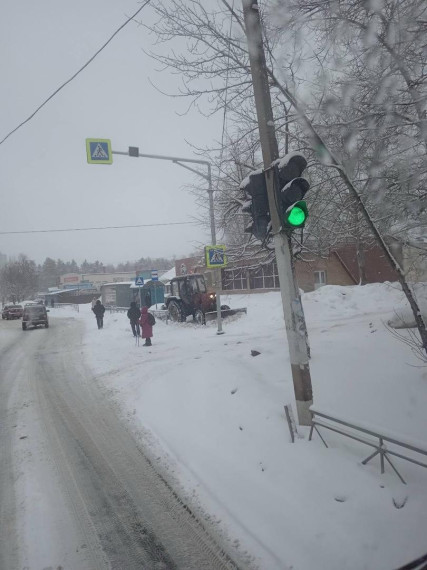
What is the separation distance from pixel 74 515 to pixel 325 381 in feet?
13.1

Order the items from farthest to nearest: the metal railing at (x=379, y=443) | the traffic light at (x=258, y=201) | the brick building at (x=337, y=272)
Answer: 1. the brick building at (x=337, y=272)
2. the traffic light at (x=258, y=201)
3. the metal railing at (x=379, y=443)

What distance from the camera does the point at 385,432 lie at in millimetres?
3318

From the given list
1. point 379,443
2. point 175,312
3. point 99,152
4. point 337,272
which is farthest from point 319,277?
point 379,443

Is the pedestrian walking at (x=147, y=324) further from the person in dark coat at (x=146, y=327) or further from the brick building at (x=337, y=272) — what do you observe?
the brick building at (x=337, y=272)

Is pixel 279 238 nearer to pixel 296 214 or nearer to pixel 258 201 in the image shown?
pixel 296 214

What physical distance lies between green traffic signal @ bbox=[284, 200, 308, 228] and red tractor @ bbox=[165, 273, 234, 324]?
11688mm

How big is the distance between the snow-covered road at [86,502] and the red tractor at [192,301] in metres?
9.45

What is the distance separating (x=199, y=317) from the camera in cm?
1612

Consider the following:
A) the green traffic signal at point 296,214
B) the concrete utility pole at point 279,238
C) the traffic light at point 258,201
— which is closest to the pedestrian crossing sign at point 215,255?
the traffic light at point 258,201

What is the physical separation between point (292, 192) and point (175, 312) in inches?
551

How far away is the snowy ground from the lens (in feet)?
9.55

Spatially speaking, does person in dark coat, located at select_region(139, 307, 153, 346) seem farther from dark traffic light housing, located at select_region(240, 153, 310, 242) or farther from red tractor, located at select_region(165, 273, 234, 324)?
dark traffic light housing, located at select_region(240, 153, 310, 242)

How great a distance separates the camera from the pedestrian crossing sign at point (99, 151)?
28.3 ft

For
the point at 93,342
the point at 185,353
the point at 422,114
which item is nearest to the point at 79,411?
the point at 185,353
